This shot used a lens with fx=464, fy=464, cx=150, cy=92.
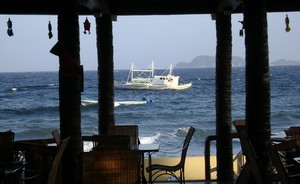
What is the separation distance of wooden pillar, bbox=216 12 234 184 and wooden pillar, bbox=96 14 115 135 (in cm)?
162

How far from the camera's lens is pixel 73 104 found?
4664 millimetres

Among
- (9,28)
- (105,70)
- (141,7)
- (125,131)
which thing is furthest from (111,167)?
(141,7)

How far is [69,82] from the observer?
184 inches

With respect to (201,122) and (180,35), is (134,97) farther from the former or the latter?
(201,122)

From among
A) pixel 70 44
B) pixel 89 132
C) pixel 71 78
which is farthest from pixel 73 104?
pixel 89 132

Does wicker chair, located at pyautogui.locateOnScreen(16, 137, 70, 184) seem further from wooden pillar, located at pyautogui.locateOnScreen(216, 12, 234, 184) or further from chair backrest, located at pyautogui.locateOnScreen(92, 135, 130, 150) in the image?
wooden pillar, located at pyautogui.locateOnScreen(216, 12, 234, 184)

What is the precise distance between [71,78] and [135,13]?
296cm

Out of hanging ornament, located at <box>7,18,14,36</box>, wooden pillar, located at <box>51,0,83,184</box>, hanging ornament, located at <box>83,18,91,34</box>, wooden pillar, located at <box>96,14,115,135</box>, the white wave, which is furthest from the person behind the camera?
the white wave

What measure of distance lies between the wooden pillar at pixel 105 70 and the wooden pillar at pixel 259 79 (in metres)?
3.02

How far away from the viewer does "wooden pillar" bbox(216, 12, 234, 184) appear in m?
6.50

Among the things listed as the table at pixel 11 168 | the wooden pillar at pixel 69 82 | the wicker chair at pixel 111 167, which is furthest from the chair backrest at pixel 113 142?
the table at pixel 11 168

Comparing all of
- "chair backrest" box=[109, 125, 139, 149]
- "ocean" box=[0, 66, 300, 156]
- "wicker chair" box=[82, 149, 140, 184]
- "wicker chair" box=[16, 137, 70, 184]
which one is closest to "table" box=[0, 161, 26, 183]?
"wicker chair" box=[16, 137, 70, 184]

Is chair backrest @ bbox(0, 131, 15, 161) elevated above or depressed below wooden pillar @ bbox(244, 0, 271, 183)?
below

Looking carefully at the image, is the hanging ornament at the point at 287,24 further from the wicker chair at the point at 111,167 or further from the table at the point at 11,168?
the table at the point at 11,168
